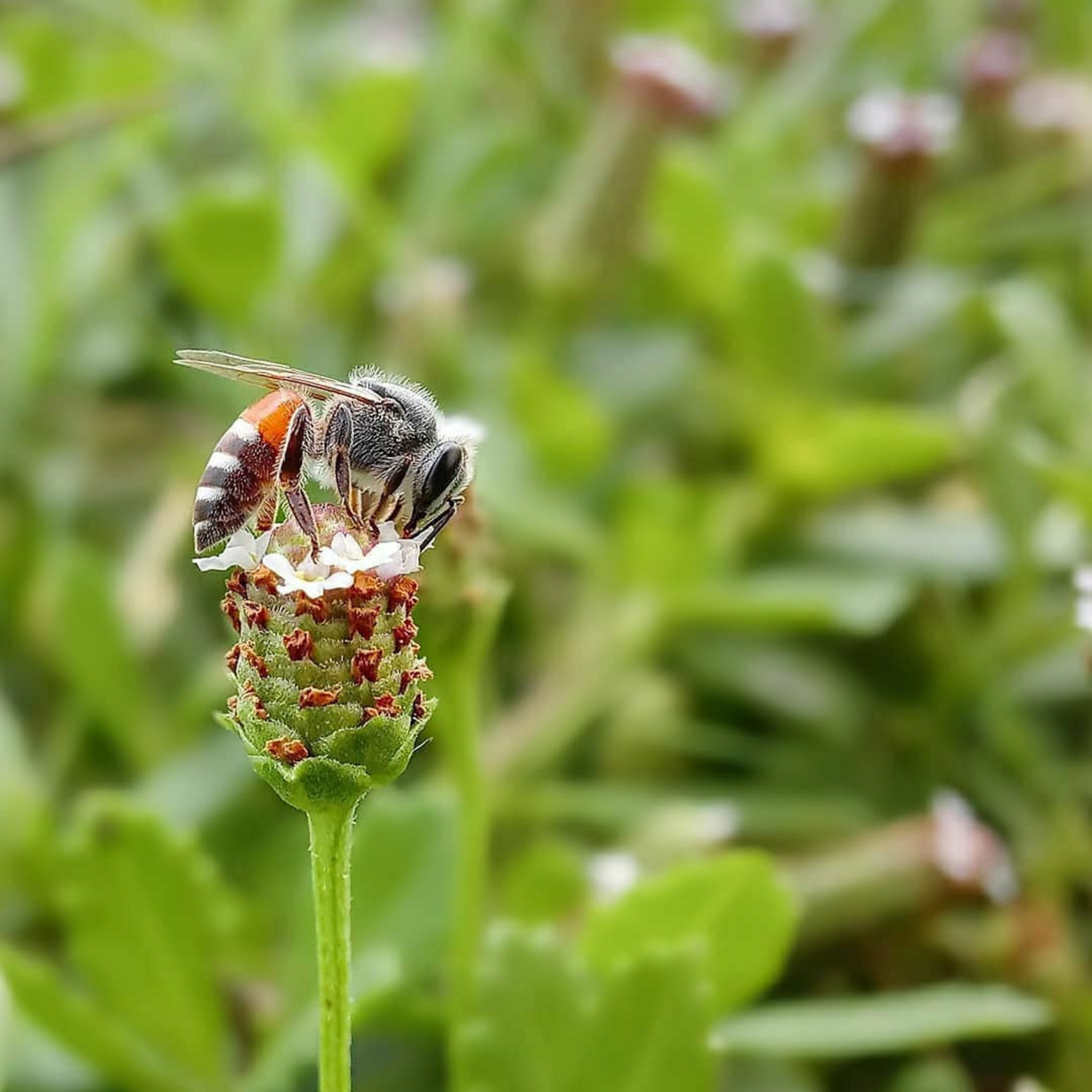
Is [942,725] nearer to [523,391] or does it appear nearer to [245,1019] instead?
[523,391]

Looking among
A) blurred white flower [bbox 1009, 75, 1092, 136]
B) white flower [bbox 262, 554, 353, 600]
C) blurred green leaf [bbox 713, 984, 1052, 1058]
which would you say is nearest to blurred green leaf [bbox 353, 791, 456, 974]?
blurred green leaf [bbox 713, 984, 1052, 1058]

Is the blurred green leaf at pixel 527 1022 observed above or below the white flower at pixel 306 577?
below

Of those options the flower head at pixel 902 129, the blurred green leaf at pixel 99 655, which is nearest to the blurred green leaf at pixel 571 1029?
the blurred green leaf at pixel 99 655

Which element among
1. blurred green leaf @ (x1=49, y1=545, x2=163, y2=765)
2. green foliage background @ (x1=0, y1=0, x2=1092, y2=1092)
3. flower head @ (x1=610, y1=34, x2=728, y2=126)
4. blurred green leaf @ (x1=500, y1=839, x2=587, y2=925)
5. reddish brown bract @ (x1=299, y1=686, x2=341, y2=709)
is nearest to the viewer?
reddish brown bract @ (x1=299, y1=686, x2=341, y2=709)

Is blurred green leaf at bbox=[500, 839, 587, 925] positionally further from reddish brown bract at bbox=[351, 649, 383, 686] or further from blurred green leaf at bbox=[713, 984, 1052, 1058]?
reddish brown bract at bbox=[351, 649, 383, 686]

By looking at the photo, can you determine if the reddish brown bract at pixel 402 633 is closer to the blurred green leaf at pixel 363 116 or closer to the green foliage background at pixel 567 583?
the green foliage background at pixel 567 583

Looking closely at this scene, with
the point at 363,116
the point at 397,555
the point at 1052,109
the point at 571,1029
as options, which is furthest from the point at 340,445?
the point at 1052,109
